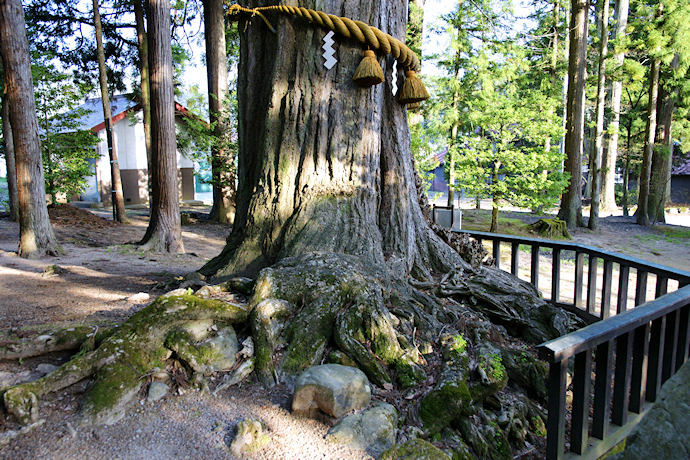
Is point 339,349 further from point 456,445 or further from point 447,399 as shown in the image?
point 456,445

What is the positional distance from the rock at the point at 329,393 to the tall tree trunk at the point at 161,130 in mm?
6907

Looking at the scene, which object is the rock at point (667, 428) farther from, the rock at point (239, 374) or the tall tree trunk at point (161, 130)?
the tall tree trunk at point (161, 130)

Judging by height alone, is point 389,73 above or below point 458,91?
below

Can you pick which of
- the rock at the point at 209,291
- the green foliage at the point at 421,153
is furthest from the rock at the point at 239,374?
the green foliage at the point at 421,153

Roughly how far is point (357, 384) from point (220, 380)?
788mm

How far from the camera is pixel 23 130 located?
695 cm

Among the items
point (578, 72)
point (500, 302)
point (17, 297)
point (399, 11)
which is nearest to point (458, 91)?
point (578, 72)

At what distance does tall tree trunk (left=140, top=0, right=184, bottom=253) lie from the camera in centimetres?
812

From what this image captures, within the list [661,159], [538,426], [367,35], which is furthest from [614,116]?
[538,426]

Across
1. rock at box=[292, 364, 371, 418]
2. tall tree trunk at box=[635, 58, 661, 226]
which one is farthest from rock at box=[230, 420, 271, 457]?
tall tree trunk at box=[635, 58, 661, 226]

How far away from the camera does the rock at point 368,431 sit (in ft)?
7.16

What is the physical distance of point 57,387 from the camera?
7.39ft

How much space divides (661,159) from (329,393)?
22133mm

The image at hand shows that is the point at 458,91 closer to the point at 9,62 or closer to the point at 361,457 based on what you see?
the point at 9,62
